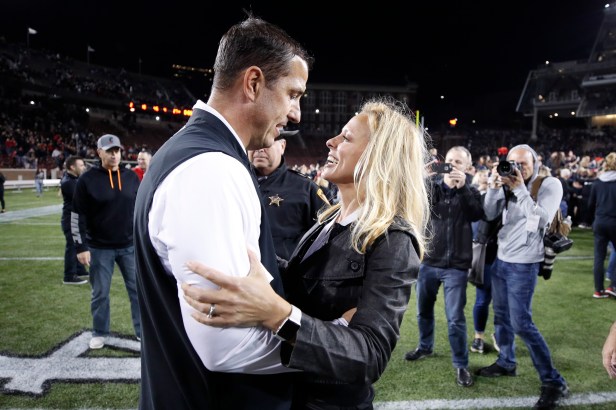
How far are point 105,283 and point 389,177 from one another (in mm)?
4033

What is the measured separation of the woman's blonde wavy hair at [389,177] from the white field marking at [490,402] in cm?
245

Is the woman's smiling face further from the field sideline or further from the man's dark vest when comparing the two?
the field sideline

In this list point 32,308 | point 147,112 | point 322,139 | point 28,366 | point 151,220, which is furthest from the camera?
point 322,139

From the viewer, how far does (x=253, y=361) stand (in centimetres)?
112

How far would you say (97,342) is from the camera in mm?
4551

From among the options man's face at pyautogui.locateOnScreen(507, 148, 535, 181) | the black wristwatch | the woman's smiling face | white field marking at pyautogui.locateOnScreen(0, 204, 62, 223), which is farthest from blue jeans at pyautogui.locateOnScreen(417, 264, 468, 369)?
white field marking at pyautogui.locateOnScreen(0, 204, 62, 223)

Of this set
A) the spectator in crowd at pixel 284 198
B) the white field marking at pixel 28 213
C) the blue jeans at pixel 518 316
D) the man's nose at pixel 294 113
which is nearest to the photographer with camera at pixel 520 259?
the blue jeans at pixel 518 316

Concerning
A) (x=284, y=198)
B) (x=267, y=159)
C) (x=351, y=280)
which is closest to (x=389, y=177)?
(x=351, y=280)

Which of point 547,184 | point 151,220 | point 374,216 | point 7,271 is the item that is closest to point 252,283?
point 151,220

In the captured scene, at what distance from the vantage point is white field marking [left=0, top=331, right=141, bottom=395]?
3773 millimetres

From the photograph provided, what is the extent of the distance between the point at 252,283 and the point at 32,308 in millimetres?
6093

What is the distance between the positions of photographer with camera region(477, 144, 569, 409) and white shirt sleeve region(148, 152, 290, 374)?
131 inches

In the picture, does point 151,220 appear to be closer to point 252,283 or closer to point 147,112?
point 252,283

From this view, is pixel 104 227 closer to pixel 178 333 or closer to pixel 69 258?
pixel 69 258
